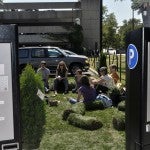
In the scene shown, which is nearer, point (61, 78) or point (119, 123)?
point (119, 123)

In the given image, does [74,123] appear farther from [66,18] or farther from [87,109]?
[66,18]

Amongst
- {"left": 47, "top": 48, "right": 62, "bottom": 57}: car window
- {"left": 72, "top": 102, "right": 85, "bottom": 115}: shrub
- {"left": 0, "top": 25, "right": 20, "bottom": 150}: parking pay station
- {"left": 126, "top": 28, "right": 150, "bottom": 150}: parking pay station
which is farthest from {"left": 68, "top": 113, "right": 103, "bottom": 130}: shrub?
{"left": 47, "top": 48, "right": 62, "bottom": 57}: car window

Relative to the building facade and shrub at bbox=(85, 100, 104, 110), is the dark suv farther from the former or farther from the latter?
the building facade

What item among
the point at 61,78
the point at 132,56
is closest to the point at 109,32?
the point at 61,78

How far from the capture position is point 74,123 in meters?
8.75

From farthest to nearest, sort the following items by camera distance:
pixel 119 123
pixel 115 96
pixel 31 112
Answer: pixel 115 96 → pixel 119 123 → pixel 31 112

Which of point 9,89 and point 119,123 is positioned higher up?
point 9,89

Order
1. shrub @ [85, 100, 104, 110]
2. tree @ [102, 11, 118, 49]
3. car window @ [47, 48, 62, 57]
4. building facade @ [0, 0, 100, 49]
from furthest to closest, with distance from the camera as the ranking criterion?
tree @ [102, 11, 118, 49] → building facade @ [0, 0, 100, 49] → car window @ [47, 48, 62, 57] → shrub @ [85, 100, 104, 110]

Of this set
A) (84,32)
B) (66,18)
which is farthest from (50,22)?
(84,32)

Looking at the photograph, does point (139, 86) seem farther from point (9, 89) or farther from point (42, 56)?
point (42, 56)

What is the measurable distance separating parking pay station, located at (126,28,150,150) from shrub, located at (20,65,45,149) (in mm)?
3304

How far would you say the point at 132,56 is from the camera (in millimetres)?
2982

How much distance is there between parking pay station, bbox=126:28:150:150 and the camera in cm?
290

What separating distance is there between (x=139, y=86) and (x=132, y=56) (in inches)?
8.9
